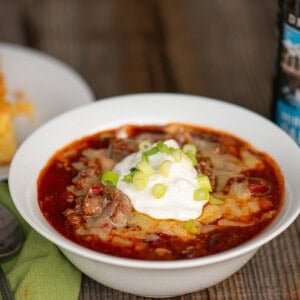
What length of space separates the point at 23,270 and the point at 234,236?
2.18 feet

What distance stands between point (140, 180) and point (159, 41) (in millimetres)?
1631

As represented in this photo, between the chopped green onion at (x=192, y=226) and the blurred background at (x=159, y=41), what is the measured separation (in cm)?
115

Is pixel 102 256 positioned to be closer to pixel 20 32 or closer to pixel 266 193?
pixel 266 193

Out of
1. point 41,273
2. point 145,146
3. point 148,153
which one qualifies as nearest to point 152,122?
point 145,146

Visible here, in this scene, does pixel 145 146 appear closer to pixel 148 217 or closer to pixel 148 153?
pixel 148 153

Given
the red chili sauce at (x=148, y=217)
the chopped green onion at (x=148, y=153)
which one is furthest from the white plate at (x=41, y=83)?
the chopped green onion at (x=148, y=153)

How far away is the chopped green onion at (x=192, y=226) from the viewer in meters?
2.08

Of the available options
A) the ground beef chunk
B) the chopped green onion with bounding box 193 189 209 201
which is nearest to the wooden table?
the chopped green onion with bounding box 193 189 209 201

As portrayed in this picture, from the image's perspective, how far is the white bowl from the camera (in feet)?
6.42

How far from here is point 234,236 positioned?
208 cm

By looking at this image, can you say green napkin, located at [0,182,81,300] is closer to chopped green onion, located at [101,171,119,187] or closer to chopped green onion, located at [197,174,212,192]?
chopped green onion, located at [101,171,119,187]

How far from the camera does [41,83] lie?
10.7 ft

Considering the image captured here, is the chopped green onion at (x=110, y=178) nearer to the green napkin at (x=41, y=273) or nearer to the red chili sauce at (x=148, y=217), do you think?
the red chili sauce at (x=148, y=217)

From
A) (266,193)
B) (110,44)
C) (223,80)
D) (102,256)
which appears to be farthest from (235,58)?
(102,256)
